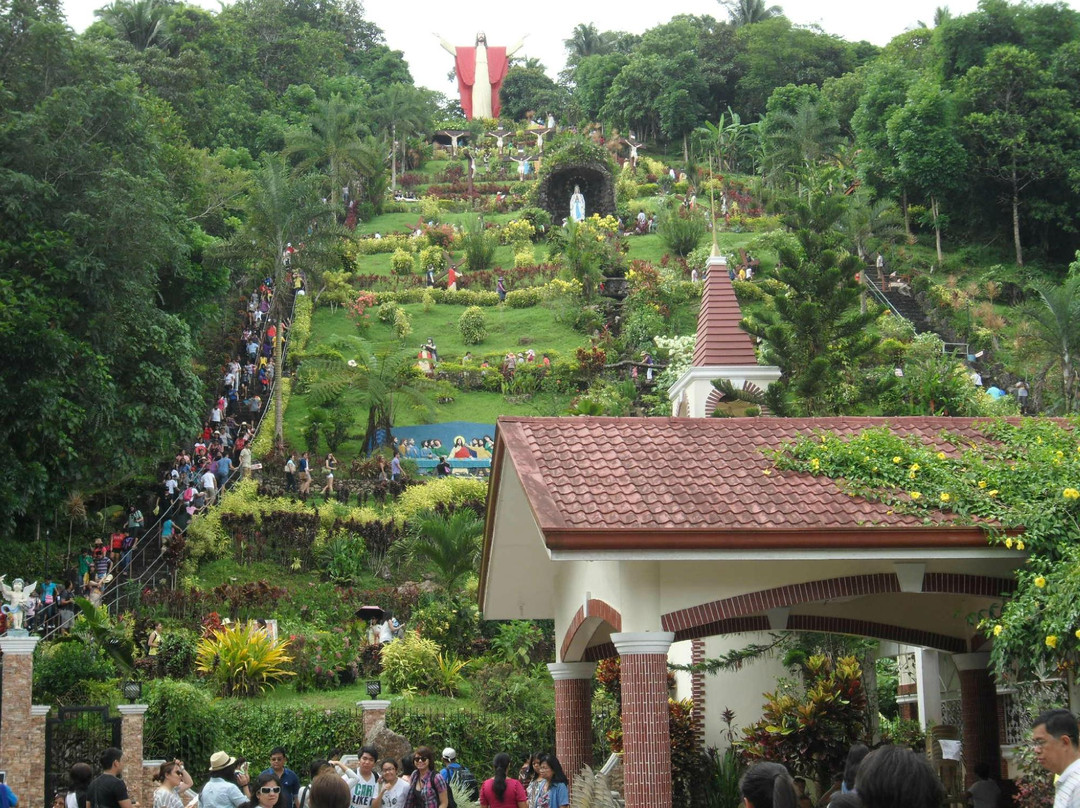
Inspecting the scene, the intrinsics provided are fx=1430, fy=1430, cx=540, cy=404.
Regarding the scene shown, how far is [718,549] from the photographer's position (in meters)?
10.7

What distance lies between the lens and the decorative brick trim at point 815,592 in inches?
446

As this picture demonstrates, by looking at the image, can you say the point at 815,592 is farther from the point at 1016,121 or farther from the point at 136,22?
the point at 136,22

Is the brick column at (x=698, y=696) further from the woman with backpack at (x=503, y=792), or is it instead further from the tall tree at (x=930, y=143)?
the tall tree at (x=930, y=143)

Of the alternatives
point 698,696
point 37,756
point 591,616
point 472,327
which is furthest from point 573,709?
point 472,327

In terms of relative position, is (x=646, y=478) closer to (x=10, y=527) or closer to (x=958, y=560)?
(x=958, y=560)

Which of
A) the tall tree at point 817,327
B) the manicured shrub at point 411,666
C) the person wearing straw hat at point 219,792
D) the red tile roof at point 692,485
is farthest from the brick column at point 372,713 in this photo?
the tall tree at point 817,327

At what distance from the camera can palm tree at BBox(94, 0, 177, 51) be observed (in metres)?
65.6

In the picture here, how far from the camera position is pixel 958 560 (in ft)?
37.9

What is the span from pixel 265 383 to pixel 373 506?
8852 mm

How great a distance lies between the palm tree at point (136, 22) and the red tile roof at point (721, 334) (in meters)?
50.2

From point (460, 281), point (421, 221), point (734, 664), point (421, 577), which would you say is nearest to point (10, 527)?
point (421, 577)

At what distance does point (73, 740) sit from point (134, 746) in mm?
744

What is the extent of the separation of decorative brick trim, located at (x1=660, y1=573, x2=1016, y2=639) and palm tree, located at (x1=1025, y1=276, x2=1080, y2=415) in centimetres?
2138

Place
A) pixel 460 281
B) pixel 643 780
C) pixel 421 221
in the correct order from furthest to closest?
pixel 421 221 < pixel 460 281 < pixel 643 780
